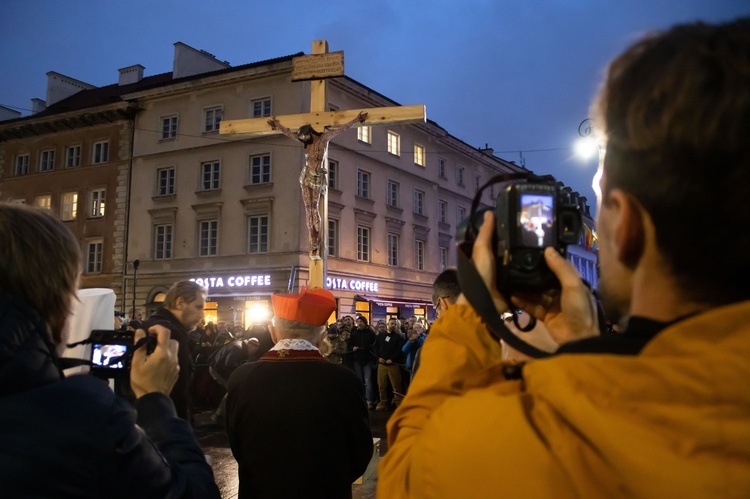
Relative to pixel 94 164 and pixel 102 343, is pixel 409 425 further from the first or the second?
pixel 94 164

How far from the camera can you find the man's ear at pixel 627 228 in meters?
0.85

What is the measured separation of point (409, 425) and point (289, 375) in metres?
1.96

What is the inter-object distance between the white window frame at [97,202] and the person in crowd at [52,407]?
30.0m

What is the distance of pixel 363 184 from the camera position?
26656mm

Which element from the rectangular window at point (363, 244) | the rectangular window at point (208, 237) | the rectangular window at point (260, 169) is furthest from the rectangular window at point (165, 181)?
the rectangular window at point (363, 244)

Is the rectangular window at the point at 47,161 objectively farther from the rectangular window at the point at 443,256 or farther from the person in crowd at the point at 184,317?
the person in crowd at the point at 184,317

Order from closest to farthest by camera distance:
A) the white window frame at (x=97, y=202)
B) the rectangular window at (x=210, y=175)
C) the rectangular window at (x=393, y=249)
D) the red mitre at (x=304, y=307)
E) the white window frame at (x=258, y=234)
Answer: the red mitre at (x=304, y=307), the white window frame at (x=258, y=234), the rectangular window at (x=210, y=175), the rectangular window at (x=393, y=249), the white window frame at (x=97, y=202)

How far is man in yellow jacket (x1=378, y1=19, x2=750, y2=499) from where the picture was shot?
2.17 ft

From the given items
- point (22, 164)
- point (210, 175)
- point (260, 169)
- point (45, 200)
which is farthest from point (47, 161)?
point (260, 169)

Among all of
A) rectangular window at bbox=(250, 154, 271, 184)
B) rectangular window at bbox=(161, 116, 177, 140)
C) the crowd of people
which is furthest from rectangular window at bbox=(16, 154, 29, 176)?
the crowd of people

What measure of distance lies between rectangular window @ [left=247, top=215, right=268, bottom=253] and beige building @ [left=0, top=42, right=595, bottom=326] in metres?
0.05

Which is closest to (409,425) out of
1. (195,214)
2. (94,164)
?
(195,214)

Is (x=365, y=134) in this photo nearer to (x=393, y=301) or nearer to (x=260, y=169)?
(x=260, y=169)

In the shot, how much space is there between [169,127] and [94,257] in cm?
824
